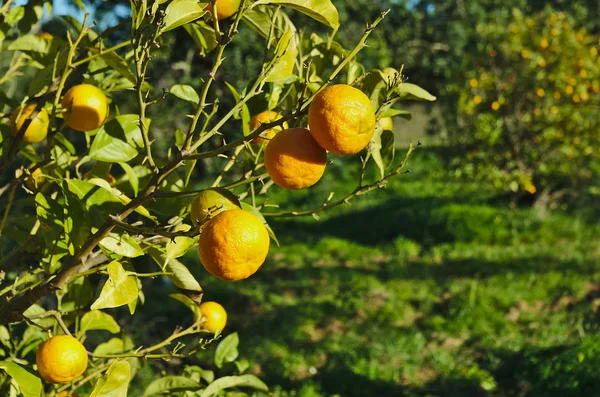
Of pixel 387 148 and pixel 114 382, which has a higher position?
pixel 387 148

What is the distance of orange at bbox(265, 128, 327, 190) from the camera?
0.99 m

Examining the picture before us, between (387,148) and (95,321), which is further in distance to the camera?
(95,321)

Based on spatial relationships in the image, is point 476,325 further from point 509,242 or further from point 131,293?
point 131,293

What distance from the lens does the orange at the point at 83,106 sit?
4.30ft

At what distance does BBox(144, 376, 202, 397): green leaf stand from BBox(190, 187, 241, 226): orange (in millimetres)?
686

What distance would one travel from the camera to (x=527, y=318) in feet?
15.4

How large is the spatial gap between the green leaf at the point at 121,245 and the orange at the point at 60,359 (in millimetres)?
284

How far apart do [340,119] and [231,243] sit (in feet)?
0.82

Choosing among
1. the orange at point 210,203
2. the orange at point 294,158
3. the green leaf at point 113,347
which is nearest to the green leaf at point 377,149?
the orange at point 294,158

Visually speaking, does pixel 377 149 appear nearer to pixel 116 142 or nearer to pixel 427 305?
pixel 116 142

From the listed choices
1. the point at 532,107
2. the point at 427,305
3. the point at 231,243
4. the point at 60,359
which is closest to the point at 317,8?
the point at 231,243

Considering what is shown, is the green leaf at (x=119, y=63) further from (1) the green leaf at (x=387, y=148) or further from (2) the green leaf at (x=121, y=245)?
(1) the green leaf at (x=387, y=148)

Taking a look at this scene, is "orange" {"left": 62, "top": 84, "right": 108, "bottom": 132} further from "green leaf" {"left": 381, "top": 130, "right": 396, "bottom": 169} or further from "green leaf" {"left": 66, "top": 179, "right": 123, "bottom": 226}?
"green leaf" {"left": 381, "top": 130, "right": 396, "bottom": 169}

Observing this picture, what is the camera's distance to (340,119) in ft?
3.07
